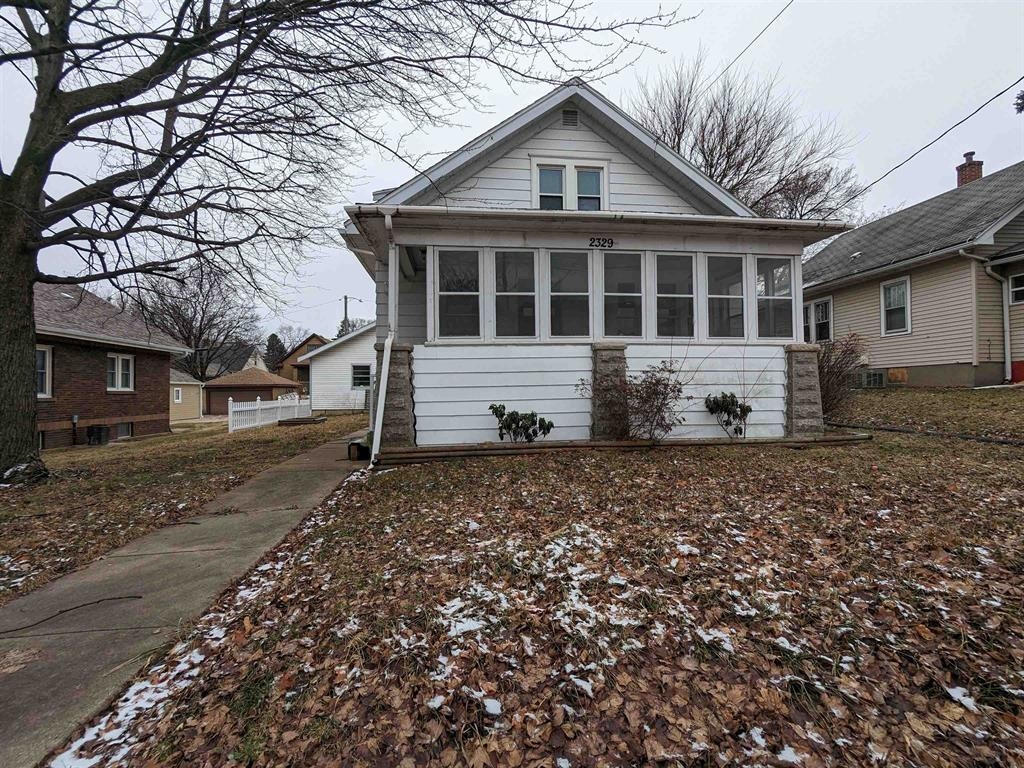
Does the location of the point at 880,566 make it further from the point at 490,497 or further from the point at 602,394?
the point at 602,394

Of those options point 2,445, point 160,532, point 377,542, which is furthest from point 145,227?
point 377,542

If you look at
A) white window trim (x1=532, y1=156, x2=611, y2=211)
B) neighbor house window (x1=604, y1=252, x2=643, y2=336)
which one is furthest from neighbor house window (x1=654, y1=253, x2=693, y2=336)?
white window trim (x1=532, y1=156, x2=611, y2=211)

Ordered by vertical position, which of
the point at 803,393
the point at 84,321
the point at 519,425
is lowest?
the point at 519,425

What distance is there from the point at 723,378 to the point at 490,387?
3803mm

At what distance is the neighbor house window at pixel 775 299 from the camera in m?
7.76

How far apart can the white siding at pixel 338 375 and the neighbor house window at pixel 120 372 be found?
768 cm

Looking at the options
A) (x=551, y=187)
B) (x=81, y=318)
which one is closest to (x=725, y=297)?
(x=551, y=187)

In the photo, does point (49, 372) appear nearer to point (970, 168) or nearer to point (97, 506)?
point (97, 506)

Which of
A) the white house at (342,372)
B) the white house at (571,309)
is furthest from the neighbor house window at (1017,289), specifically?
the white house at (342,372)

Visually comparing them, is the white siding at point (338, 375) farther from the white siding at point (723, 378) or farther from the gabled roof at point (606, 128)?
the white siding at point (723, 378)

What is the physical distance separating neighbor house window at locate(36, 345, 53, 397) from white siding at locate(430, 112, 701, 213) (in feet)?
44.5

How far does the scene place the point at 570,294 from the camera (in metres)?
7.32

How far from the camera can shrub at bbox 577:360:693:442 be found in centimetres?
702

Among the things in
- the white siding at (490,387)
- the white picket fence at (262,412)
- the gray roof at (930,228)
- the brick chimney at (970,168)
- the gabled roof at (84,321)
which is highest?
the brick chimney at (970,168)
